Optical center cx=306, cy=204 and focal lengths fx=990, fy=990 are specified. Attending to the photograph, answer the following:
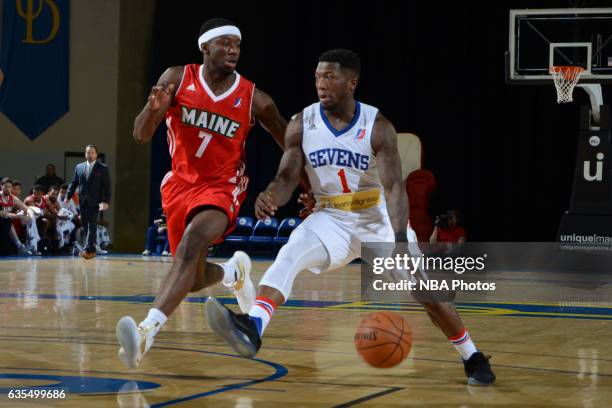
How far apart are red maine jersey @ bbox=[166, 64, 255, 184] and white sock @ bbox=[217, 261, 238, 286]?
0.72m

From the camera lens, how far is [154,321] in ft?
17.1

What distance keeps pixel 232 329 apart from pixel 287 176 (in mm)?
1005

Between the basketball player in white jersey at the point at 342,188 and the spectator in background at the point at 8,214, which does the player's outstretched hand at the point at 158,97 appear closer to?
the basketball player in white jersey at the point at 342,188

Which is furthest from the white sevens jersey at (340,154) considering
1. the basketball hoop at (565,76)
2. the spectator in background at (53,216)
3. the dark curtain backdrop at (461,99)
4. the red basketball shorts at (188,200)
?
the spectator in background at (53,216)

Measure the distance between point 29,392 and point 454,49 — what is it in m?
15.9

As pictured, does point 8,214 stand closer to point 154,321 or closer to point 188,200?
point 188,200

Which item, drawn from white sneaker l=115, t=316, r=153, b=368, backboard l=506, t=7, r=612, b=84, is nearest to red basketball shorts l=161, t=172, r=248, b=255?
white sneaker l=115, t=316, r=153, b=368

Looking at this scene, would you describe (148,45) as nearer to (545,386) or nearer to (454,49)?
(454,49)

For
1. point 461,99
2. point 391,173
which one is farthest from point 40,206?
point 391,173

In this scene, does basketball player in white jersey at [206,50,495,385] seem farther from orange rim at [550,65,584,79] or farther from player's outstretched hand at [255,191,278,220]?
orange rim at [550,65,584,79]

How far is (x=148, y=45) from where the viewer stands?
22.8 m

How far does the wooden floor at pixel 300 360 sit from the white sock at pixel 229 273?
0.42 metres

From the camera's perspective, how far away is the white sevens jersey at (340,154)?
18.2ft

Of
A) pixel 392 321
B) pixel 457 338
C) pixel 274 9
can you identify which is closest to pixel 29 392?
pixel 392 321
